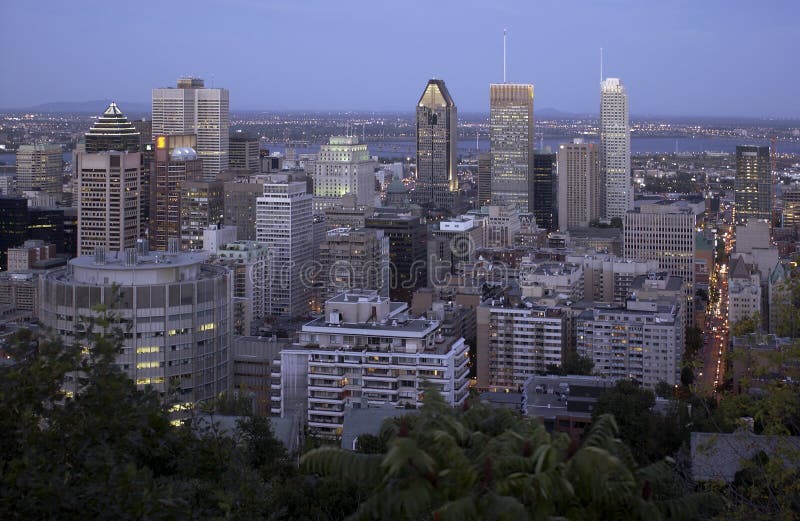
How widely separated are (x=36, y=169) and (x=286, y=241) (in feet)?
60.9

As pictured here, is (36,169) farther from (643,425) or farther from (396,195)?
(643,425)

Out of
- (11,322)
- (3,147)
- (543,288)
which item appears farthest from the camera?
(3,147)

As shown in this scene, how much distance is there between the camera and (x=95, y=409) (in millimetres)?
3939

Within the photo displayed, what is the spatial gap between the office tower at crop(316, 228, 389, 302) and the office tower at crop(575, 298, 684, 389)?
25.6ft

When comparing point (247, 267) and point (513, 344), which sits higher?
point (247, 267)

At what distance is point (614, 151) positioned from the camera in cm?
5216

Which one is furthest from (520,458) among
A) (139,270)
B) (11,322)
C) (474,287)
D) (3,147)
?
(3,147)

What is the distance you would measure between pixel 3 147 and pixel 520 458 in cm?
4192

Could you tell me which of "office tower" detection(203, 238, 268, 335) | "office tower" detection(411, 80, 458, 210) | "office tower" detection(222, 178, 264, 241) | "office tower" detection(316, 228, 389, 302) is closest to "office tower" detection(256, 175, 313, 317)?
"office tower" detection(203, 238, 268, 335)

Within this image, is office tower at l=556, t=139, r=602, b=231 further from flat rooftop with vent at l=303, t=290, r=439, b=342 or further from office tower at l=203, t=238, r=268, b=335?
flat rooftop with vent at l=303, t=290, r=439, b=342

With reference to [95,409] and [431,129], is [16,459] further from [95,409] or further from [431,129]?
[431,129]

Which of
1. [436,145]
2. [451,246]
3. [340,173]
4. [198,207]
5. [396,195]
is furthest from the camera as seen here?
[436,145]

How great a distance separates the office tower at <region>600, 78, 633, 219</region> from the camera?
4981 centimetres

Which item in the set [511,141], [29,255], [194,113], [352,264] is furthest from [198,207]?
[511,141]
